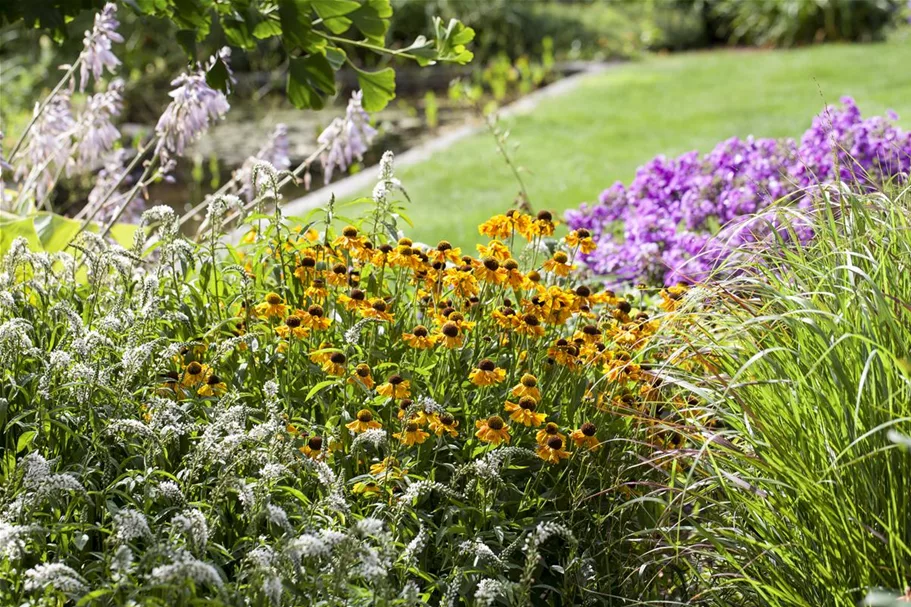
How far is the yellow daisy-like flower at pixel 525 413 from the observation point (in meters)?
2.48

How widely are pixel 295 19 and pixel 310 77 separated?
0.20 meters

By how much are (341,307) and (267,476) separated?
107 cm

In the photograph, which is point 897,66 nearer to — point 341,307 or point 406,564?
point 341,307

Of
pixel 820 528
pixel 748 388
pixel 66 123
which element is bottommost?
pixel 820 528

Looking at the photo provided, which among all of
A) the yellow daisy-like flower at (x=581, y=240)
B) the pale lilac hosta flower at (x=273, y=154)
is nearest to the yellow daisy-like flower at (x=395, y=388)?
the yellow daisy-like flower at (x=581, y=240)

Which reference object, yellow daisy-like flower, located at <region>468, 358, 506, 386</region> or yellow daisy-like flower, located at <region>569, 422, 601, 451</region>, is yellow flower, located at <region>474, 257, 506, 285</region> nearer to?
yellow daisy-like flower, located at <region>468, 358, 506, 386</region>

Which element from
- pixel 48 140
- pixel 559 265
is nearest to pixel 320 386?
pixel 559 265

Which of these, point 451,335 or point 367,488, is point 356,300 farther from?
point 367,488

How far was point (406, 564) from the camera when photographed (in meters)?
2.20

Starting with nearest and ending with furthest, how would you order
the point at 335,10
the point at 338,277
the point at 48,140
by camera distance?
the point at 338,277 < the point at 335,10 < the point at 48,140

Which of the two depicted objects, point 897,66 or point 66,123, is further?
point 897,66

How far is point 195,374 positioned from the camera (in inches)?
104

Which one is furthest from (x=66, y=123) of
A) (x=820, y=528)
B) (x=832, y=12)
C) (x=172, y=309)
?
(x=832, y=12)

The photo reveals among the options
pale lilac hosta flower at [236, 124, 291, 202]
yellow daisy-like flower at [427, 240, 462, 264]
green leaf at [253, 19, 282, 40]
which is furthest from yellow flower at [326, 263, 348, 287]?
pale lilac hosta flower at [236, 124, 291, 202]
